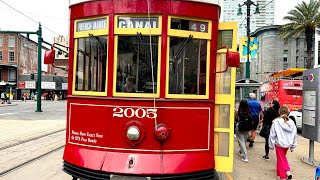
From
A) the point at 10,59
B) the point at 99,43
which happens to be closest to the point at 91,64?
the point at 99,43

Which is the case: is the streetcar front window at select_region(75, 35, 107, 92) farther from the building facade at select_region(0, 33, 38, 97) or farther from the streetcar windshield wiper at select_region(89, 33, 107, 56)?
the building facade at select_region(0, 33, 38, 97)

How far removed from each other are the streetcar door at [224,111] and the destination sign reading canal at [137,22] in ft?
3.47

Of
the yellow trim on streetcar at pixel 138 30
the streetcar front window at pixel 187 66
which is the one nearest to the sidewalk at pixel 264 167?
the streetcar front window at pixel 187 66

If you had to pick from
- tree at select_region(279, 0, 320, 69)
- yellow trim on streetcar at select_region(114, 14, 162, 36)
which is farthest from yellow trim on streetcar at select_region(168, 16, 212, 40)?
tree at select_region(279, 0, 320, 69)

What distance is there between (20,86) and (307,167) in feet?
179

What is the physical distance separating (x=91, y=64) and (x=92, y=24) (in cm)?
55

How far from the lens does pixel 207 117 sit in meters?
4.50

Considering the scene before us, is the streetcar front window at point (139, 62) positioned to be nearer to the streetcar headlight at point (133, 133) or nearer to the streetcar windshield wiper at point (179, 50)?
the streetcar windshield wiper at point (179, 50)

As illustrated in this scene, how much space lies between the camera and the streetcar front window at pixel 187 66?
4.33m

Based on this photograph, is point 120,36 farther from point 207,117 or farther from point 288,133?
point 288,133

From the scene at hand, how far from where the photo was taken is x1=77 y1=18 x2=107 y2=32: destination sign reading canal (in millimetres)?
4395

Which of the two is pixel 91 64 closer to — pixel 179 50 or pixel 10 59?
pixel 179 50

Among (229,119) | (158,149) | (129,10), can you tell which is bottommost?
(158,149)

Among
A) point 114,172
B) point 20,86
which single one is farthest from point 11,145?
point 20,86
